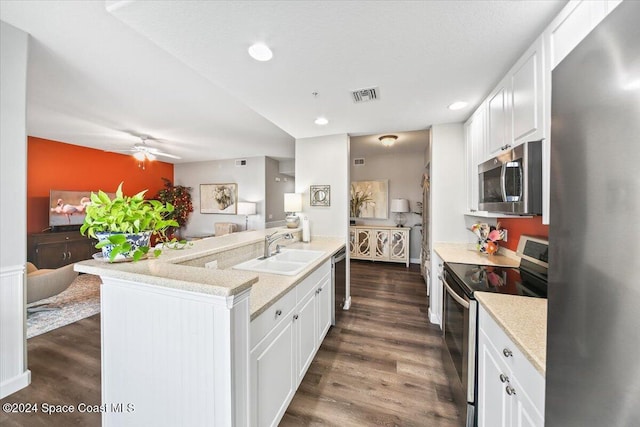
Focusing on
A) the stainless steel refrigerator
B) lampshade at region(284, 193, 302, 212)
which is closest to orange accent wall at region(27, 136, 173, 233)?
lampshade at region(284, 193, 302, 212)

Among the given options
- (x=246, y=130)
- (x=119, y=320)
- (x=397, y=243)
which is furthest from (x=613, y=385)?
(x=397, y=243)

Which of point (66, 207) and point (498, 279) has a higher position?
point (66, 207)

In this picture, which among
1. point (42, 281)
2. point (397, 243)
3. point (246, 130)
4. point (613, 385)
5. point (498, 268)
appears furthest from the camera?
point (397, 243)

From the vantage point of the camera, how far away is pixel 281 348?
134 cm

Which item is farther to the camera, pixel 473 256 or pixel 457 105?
pixel 473 256

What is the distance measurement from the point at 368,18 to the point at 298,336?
195cm

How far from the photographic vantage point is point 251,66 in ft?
5.24

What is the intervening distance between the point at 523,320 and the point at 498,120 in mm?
1499

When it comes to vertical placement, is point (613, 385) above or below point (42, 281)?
above

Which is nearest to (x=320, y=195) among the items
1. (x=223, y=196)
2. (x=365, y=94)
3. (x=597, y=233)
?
(x=365, y=94)

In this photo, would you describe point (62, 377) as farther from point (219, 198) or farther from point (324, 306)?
point (219, 198)

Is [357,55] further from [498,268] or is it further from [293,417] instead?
[293,417]

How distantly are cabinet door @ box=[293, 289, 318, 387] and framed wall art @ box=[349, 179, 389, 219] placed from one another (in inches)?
150

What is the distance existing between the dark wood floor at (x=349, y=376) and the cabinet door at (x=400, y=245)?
217cm
